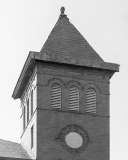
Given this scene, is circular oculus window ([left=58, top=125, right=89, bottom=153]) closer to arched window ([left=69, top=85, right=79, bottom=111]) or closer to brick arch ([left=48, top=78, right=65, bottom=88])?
arched window ([left=69, top=85, right=79, bottom=111])

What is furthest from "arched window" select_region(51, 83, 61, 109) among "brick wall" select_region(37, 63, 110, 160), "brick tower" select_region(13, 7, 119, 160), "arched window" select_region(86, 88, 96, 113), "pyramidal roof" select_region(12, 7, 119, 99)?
"arched window" select_region(86, 88, 96, 113)

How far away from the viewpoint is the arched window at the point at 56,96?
150 ft

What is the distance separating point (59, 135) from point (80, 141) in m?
1.37

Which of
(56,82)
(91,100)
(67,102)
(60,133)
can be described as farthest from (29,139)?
(91,100)

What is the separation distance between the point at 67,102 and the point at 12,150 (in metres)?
4.79

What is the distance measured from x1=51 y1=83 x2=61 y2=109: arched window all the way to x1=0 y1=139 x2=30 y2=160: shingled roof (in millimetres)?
3727

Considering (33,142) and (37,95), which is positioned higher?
(37,95)

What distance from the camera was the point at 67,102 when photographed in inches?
1809

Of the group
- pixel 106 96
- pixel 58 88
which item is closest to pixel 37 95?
pixel 58 88

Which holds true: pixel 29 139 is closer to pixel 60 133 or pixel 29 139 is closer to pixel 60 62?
pixel 60 133

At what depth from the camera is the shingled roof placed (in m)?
45.1

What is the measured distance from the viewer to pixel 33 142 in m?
45.6

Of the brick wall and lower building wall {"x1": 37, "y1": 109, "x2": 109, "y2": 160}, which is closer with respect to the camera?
lower building wall {"x1": 37, "y1": 109, "x2": 109, "y2": 160}

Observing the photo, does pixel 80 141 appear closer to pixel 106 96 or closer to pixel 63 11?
pixel 106 96
